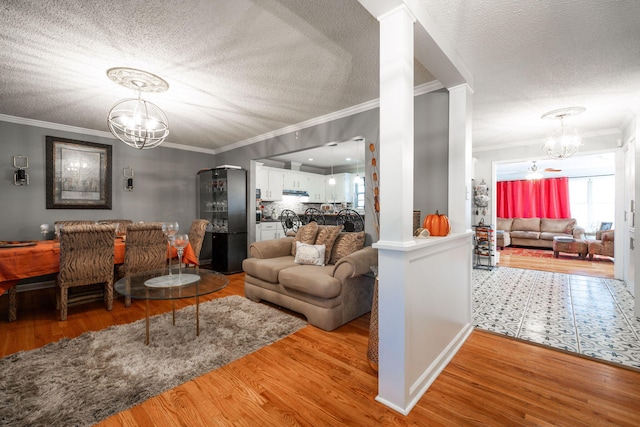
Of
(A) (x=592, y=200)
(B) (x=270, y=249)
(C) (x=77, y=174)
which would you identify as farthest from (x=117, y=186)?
A: (A) (x=592, y=200)

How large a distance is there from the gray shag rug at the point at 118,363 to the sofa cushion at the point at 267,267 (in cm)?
42

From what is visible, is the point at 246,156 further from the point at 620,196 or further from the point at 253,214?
the point at 620,196

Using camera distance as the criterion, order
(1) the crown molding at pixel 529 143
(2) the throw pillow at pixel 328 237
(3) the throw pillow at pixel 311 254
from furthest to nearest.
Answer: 1. (1) the crown molding at pixel 529 143
2. (2) the throw pillow at pixel 328 237
3. (3) the throw pillow at pixel 311 254

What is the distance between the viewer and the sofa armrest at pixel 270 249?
3.63m

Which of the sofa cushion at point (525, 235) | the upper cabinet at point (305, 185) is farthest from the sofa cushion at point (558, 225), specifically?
the upper cabinet at point (305, 185)

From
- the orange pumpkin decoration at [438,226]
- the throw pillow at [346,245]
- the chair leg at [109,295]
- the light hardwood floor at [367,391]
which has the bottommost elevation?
the light hardwood floor at [367,391]

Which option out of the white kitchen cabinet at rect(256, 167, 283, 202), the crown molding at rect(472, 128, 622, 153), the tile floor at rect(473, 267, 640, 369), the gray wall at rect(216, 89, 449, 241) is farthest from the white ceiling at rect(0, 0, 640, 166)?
the white kitchen cabinet at rect(256, 167, 283, 202)

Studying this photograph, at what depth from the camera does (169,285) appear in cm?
230

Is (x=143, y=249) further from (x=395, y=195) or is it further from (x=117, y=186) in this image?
(x=395, y=195)

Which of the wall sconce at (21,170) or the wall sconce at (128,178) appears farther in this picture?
the wall sconce at (128,178)

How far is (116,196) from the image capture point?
4828mm

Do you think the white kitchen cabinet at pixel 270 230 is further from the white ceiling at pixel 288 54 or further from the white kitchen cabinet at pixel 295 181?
the white ceiling at pixel 288 54

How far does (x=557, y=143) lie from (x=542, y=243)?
207 inches

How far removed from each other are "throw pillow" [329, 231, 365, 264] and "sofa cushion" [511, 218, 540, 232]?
730 centimetres
